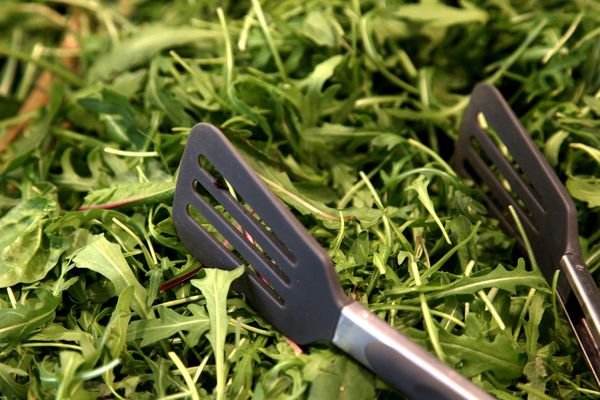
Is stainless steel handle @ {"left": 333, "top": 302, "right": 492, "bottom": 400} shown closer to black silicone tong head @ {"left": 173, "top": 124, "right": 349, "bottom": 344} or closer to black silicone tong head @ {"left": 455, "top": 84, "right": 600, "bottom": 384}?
black silicone tong head @ {"left": 173, "top": 124, "right": 349, "bottom": 344}

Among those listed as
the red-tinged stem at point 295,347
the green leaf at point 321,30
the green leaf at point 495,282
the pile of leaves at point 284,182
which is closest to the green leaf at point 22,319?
the pile of leaves at point 284,182

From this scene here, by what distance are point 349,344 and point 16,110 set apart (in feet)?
2.82

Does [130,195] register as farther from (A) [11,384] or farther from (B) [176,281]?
(A) [11,384]

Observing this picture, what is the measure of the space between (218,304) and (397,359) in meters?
0.20

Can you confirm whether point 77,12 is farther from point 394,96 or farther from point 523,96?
point 523,96

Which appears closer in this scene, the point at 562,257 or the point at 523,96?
the point at 562,257

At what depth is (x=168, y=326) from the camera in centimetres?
68

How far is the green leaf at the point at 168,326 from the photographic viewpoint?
680 millimetres

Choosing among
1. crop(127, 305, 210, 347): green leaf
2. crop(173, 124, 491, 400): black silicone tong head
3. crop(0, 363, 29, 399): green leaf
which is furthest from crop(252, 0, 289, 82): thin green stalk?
crop(0, 363, 29, 399): green leaf

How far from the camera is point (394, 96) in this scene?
1.03m

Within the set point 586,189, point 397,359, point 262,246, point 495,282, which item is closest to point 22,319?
point 262,246

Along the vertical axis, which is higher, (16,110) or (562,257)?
(562,257)

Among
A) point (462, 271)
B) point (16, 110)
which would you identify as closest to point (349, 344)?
point (462, 271)

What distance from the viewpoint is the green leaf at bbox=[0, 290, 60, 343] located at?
27.5 inches
